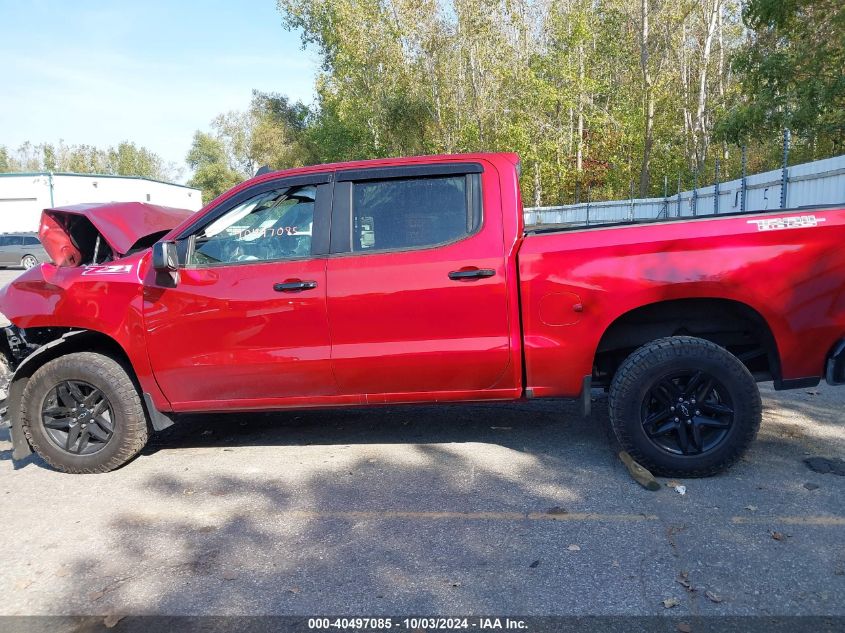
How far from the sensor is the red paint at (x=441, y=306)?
3908mm

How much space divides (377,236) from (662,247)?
172cm

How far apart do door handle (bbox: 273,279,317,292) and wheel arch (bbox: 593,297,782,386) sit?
181 cm

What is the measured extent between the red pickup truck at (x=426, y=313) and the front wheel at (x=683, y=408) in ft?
0.04

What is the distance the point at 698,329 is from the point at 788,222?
2.76 ft

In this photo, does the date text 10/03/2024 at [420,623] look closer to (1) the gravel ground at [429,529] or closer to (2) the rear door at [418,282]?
(1) the gravel ground at [429,529]

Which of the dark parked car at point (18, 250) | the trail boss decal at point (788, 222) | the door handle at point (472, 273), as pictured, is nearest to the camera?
the trail boss decal at point (788, 222)

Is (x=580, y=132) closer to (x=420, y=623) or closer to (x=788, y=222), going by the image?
(x=788, y=222)

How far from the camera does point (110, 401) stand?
4535mm

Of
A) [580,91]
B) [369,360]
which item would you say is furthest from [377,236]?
[580,91]

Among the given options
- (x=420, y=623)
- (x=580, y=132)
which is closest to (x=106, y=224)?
(x=420, y=623)

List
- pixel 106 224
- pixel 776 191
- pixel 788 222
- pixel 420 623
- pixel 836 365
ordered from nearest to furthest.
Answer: pixel 420 623, pixel 788 222, pixel 836 365, pixel 106 224, pixel 776 191

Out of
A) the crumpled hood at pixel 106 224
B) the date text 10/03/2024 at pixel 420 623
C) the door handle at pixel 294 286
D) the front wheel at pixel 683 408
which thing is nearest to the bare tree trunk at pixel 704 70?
the front wheel at pixel 683 408

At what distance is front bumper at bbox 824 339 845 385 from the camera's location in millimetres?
3941

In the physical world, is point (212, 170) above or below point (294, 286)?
above
